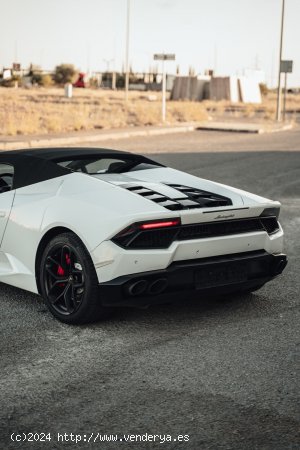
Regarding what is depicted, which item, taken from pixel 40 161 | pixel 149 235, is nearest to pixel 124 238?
pixel 149 235

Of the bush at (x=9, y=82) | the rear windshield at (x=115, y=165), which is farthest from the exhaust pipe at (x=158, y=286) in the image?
the bush at (x=9, y=82)

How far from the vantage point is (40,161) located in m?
6.82

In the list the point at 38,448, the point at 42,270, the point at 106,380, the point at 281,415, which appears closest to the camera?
the point at 38,448

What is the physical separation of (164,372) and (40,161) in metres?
2.43

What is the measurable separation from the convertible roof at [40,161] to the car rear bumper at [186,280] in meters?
1.27

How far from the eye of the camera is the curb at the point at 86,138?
2366cm

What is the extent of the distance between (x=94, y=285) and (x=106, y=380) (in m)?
1.08

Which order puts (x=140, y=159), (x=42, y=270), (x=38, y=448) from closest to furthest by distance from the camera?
(x=38, y=448)
(x=42, y=270)
(x=140, y=159)

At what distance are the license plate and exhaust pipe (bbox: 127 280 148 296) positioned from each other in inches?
16.1

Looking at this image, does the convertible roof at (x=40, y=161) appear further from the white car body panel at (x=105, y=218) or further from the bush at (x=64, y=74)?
the bush at (x=64, y=74)

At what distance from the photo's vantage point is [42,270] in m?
6.28

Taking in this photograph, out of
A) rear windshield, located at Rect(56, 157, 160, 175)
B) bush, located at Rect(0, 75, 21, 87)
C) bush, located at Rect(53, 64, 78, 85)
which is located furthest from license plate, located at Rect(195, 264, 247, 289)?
bush, located at Rect(53, 64, 78, 85)

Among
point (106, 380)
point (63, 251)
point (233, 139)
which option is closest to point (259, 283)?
point (63, 251)

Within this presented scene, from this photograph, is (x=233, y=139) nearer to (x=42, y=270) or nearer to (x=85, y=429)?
(x=42, y=270)
